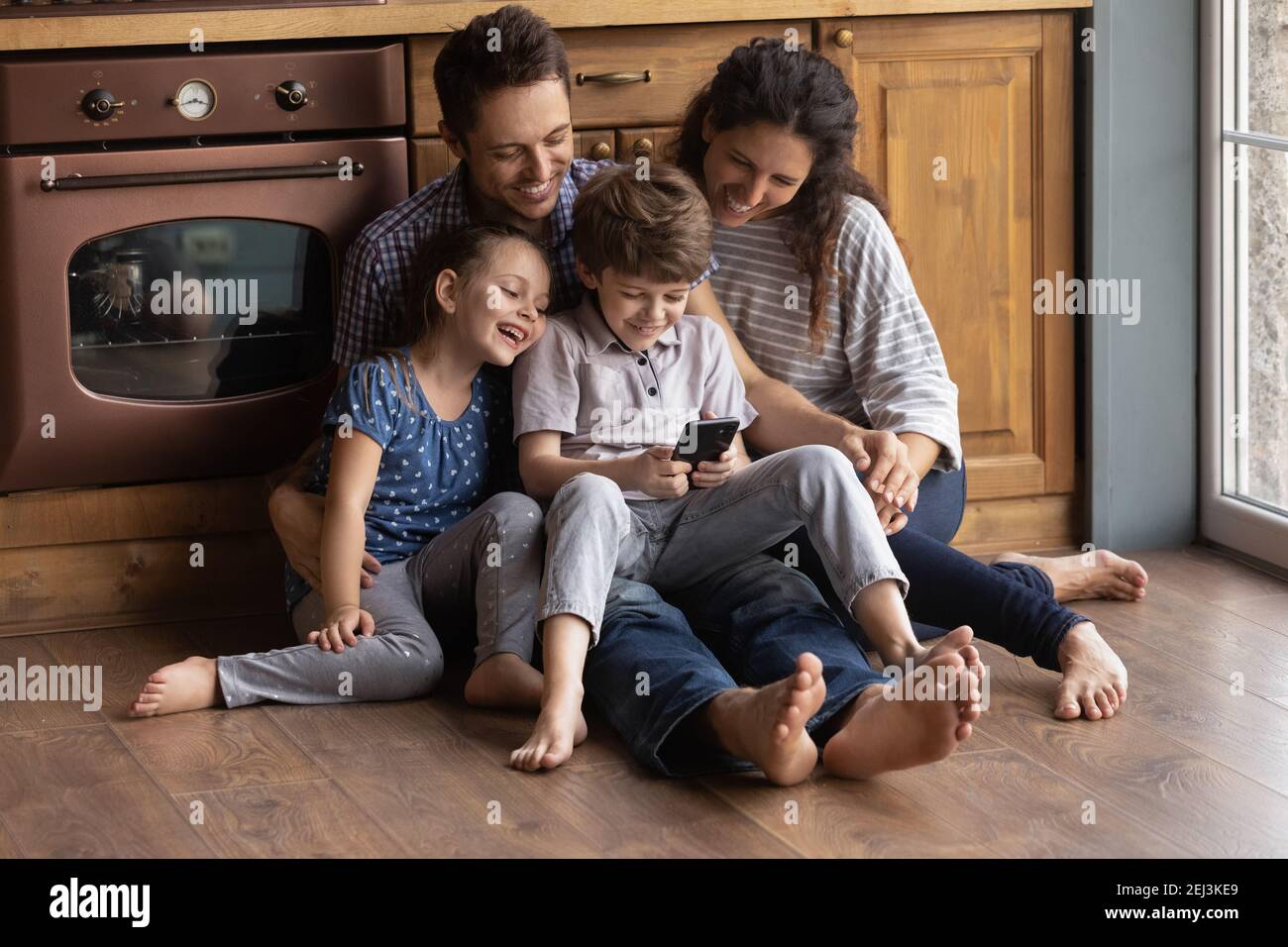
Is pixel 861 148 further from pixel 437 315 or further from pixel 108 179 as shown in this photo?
pixel 108 179

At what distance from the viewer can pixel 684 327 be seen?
86.3 inches

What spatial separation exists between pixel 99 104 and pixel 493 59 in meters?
0.57

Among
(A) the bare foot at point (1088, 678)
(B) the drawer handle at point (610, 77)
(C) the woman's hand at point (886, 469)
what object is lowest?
(A) the bare foot at point (1088, 678)

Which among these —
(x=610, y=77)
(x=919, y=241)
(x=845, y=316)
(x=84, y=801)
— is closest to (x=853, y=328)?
(x=845, y=316)

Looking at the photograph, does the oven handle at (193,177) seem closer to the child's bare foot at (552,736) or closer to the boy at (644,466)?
the boy at (644,466)

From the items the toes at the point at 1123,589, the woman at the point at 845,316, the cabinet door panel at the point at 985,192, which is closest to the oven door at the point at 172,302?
the woman at the point at 845,316

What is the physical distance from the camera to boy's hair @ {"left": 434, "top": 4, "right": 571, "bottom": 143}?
2092mm

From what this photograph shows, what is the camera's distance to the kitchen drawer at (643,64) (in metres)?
2.38

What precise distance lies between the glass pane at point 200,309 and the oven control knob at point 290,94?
17 cm

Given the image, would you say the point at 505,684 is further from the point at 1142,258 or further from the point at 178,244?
the point at 1142,258

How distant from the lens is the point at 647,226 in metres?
2.05

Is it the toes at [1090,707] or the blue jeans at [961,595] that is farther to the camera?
the blue jeans at [961,595]

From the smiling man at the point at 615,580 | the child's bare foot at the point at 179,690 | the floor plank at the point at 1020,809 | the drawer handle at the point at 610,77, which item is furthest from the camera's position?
the drawer handle at the point at 610,77

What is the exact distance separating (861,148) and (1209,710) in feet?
3.26
